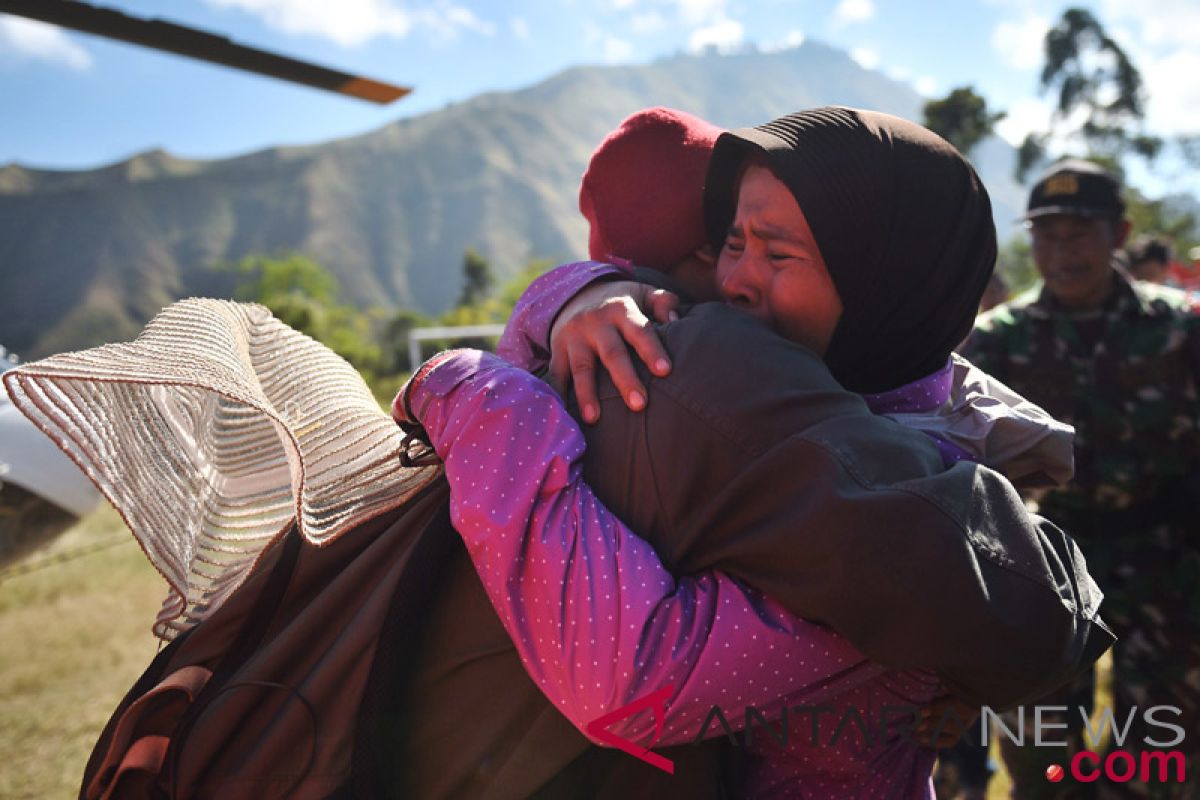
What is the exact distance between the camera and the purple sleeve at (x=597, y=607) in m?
0.94

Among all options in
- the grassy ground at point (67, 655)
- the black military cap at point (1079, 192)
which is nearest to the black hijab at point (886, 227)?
the black military cap at point (1079, 192)

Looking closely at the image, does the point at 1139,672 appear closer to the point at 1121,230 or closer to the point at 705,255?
the point at 1121,230

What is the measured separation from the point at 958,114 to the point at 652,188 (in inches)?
688

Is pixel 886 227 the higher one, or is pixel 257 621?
pixel 886 227

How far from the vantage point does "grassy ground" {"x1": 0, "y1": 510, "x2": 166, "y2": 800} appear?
4.00m

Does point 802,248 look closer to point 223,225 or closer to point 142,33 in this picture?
point 142,33

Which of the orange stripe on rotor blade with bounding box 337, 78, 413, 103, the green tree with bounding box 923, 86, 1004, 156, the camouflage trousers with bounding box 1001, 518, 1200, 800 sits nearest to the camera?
the orange stripe on rotor blade with bounding box 337, 78, 413, 103

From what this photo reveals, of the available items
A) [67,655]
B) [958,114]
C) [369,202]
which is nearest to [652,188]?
[67,655]

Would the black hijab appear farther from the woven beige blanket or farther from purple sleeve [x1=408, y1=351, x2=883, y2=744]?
the woven beige blanket

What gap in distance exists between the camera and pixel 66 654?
214 inches

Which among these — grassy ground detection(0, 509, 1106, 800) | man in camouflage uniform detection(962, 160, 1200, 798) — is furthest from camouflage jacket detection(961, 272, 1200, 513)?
grassy ground detection(0, 509, 1106, 800)

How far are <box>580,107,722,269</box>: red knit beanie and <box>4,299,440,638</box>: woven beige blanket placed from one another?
621mm

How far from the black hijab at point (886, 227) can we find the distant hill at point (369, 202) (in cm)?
8273

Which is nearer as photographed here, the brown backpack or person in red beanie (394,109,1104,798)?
person in red beanie (394,109,1104,798)
